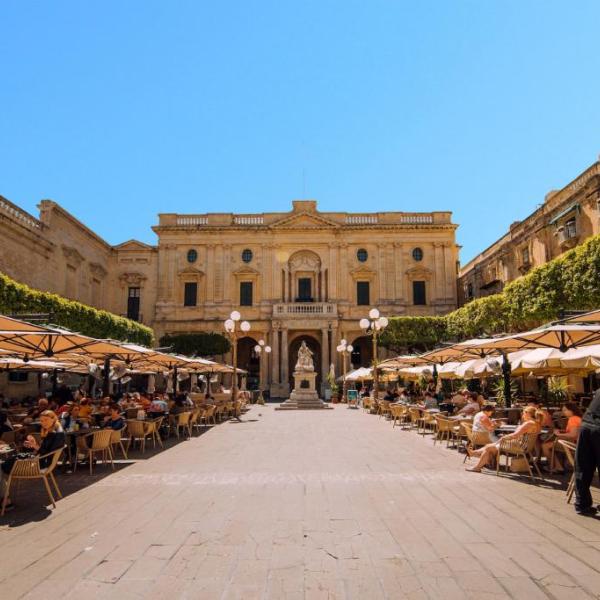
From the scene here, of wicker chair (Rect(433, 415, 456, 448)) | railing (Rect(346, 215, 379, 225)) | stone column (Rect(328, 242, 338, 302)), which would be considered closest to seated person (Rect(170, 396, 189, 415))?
wicker chair (Rect(433, 415, 456, 448))

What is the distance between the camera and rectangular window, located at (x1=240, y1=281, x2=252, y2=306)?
42406mm

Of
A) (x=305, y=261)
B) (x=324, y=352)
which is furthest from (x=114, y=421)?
(x=305, y=261)

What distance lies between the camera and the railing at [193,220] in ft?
142

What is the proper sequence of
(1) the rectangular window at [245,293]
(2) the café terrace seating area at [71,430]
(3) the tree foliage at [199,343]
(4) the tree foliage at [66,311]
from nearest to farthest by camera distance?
(2) the café terrace seating area at [71,430]
(4) the tree foliage at [66,311]
(3) the tree foliage at [199,343]
(1) the rectangular window at [245,293]

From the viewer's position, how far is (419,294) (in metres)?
42.2

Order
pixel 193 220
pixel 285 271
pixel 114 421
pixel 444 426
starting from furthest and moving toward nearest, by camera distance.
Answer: pixel 193 220 < pixel 285 271 < pixel 444 426 < pixel 114 421

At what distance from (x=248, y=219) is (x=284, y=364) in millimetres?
12450

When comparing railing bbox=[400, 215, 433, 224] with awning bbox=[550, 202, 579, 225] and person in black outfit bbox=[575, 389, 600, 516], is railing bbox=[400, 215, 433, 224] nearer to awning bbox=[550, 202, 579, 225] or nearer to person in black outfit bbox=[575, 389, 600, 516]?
awning bbox=[550, 202, 579, 225]

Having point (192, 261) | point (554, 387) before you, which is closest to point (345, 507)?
point (554, 387)

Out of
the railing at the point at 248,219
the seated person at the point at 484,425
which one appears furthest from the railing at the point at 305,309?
the seated person at the point at 484,425

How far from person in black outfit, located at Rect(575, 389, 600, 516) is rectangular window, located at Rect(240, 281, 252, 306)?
37115 mm

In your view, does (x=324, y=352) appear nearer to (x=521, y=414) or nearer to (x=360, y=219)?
(x=360, y=219)

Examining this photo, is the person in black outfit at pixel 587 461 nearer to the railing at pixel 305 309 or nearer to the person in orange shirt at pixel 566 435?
the person in orange shirt at pixel 566 435

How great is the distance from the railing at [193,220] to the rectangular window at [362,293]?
13369 millimetres
